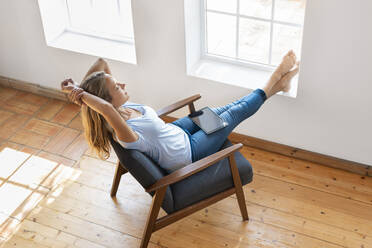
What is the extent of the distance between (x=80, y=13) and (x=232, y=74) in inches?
54.7

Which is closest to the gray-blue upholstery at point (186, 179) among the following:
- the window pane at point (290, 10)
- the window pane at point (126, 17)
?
the window pane at point (290, 10)

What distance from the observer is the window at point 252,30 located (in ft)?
10.7

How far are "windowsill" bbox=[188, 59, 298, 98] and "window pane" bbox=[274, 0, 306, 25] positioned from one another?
42 centimetres

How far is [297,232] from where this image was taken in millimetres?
3086

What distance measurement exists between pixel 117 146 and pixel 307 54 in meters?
1.32

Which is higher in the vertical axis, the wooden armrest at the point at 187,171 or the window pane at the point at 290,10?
the window pane at the point at 290,10

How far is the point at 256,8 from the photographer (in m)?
3.33

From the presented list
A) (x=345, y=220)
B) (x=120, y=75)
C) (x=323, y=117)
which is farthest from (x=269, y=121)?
(x=120, y=75)

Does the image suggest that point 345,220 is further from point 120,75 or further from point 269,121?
point 120,75

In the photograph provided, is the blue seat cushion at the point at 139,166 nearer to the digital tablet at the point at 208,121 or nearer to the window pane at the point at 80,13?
the digital tablet at the point at 208,121

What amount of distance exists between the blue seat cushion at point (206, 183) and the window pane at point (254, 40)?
93cm

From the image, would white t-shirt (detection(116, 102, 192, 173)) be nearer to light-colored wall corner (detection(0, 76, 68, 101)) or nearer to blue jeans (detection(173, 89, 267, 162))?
blue jeans (detection(173, 89, 267, 162))

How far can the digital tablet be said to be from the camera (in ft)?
10.2

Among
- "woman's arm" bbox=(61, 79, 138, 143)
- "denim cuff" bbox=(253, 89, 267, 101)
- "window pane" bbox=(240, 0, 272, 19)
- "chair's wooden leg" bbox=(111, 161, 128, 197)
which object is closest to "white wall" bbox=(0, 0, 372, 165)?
"denim cuff" bbox=(253, 89, 267, 101)
